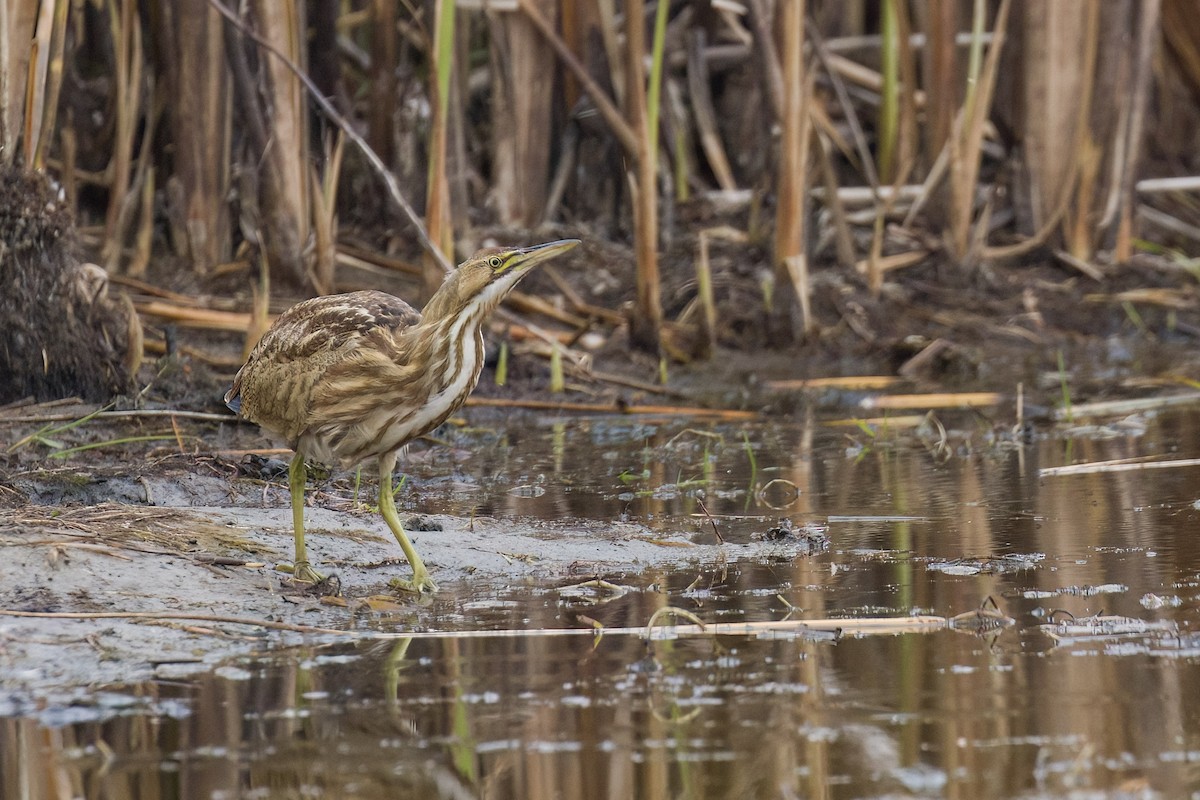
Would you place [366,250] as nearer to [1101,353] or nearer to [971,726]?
[1101,353]

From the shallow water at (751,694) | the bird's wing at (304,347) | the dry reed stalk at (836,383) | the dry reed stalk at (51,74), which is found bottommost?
the shallow water at (751,694)

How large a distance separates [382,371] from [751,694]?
62.6 inches

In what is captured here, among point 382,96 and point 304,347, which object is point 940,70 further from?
point 304,347

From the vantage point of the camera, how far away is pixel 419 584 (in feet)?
14.2

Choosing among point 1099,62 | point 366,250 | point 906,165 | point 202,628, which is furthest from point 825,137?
point 202,628

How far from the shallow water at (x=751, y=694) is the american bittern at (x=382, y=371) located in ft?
1.59

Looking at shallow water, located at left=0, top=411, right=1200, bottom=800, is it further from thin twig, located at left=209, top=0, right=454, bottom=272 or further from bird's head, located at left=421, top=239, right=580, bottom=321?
thin twig, located at left=209, top=0, right=454, bottom=272

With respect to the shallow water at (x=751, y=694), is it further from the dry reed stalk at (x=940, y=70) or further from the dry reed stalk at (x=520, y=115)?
the dry reed stalk at (x=940, y=70)

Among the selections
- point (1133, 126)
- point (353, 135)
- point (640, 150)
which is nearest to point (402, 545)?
point (353, 135)

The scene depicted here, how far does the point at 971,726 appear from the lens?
2.97 m

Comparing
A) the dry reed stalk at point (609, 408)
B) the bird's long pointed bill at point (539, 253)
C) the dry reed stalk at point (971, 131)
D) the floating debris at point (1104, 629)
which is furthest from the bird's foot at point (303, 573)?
the dry reed stalk at point (971, 131)

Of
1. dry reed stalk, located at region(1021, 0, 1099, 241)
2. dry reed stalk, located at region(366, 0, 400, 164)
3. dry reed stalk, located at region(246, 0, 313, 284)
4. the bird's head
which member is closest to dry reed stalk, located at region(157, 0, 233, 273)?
dry reed stalk, located at region(246, 0, 313, 284)

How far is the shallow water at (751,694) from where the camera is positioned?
2.76 meters

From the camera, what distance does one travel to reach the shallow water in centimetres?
276
